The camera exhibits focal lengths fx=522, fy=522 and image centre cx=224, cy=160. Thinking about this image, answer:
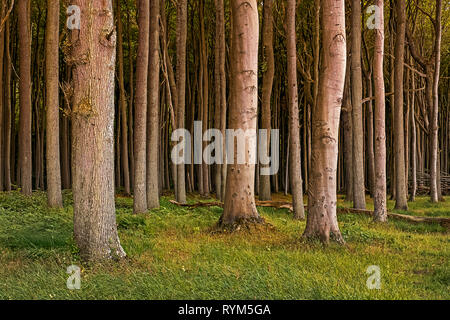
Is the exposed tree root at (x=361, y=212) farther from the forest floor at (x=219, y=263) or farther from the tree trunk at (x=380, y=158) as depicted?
the forest floor at (x=219, y=263)

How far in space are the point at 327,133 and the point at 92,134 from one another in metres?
4.30

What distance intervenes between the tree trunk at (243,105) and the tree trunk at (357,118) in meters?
5.04

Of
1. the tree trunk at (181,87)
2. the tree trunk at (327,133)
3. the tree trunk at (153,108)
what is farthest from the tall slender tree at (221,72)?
the tree trunk at (327,133)

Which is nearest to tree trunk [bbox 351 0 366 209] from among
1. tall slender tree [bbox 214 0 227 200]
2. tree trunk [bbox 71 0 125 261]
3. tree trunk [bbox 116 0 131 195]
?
tall slender tree [bbox 214 0 227 200]

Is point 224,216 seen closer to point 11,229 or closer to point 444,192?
point 11,229

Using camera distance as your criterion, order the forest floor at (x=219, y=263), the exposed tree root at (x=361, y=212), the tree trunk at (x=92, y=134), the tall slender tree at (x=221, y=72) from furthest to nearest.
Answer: the tall slender tree at (x=221, y=72) < the exposed tree root at (x=361, y=212) < the tree trunk at (x=92, y=134) < the forest floor at (x=219, y=263)

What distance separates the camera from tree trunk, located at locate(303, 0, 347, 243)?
31.4 ft

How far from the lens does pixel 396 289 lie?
6.31 m

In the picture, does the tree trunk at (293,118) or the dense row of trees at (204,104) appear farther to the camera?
the tree trunk at (293,118)

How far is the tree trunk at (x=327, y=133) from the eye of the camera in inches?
377

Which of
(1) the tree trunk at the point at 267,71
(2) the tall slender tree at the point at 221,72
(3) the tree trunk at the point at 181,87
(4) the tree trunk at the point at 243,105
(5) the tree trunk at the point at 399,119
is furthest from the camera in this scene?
(2) the tall slender tree at the point at 221,72

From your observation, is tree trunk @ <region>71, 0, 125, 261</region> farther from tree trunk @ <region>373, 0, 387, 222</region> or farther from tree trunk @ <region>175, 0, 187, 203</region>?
tree trunk @ <region>175, 0, 187, 203</region>

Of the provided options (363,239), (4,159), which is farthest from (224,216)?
(4,159)
